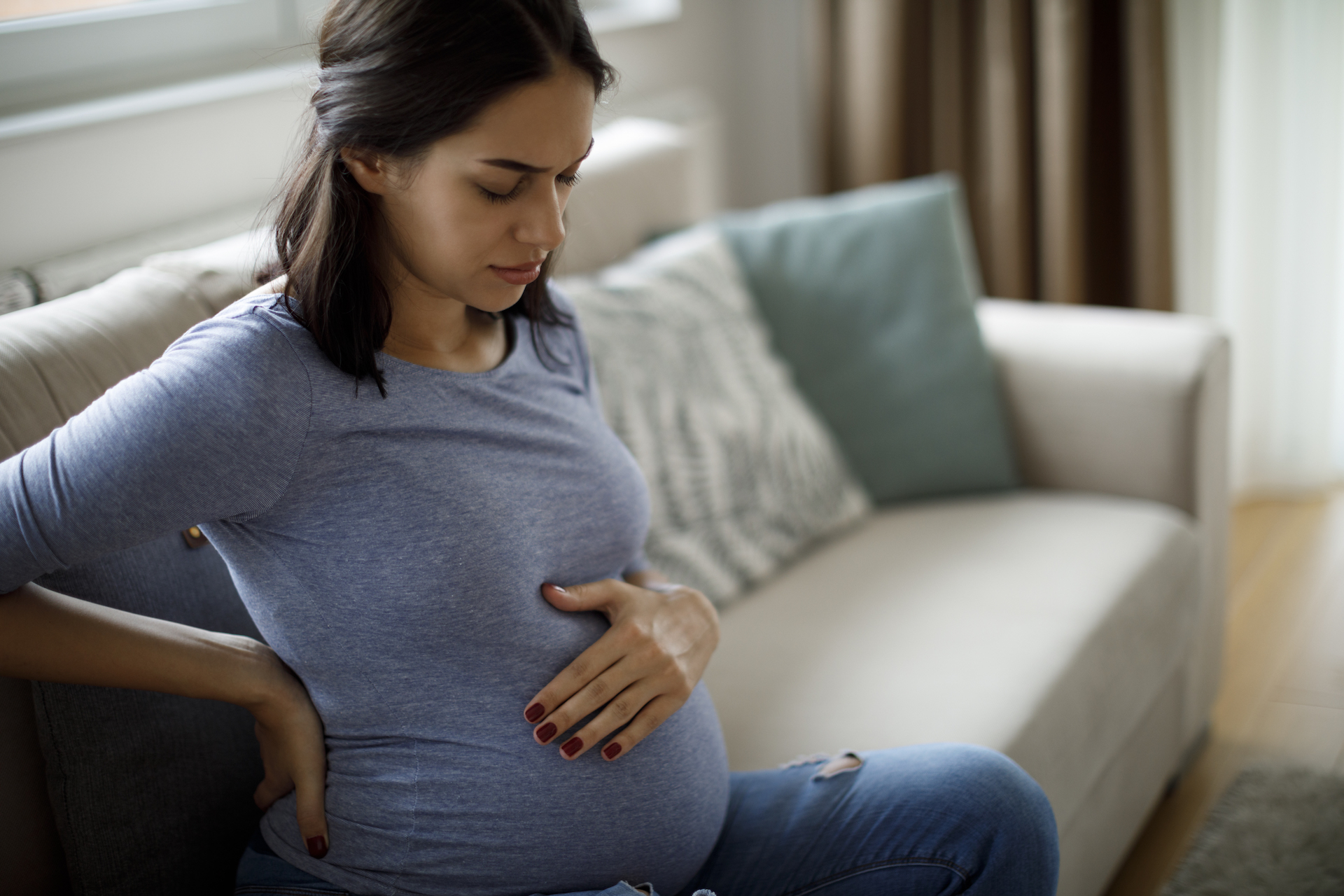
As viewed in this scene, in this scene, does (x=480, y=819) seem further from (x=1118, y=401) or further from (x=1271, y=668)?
(x=1271, y=668)

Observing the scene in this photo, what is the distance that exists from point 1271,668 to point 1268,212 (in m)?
1.08

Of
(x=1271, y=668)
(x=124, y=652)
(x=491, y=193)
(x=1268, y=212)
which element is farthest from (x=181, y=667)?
(x=1268, y=212)

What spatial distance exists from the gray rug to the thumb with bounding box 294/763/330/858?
43.9 inches

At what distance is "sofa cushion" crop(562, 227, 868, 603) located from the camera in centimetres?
150

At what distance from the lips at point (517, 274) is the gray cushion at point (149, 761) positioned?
0.36m

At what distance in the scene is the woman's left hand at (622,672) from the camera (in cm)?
93

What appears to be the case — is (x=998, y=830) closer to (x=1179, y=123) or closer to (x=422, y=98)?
(x=422, y=98)

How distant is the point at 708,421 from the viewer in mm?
1581

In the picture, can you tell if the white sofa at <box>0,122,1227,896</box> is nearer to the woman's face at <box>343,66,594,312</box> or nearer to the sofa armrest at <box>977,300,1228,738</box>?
the sofa armrest at <box>977,300,1228,738</box>

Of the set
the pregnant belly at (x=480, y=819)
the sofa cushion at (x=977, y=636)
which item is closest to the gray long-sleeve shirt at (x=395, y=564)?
the pregnant belly at (x=480, y=819)

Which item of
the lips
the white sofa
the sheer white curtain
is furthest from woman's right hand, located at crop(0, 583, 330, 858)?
the sheer white curtain

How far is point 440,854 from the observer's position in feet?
2.96

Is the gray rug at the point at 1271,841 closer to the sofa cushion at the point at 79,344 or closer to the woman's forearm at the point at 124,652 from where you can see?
the woman's forearm at the point at 124,652

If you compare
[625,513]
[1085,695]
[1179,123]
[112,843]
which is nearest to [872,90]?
[1179,123]
